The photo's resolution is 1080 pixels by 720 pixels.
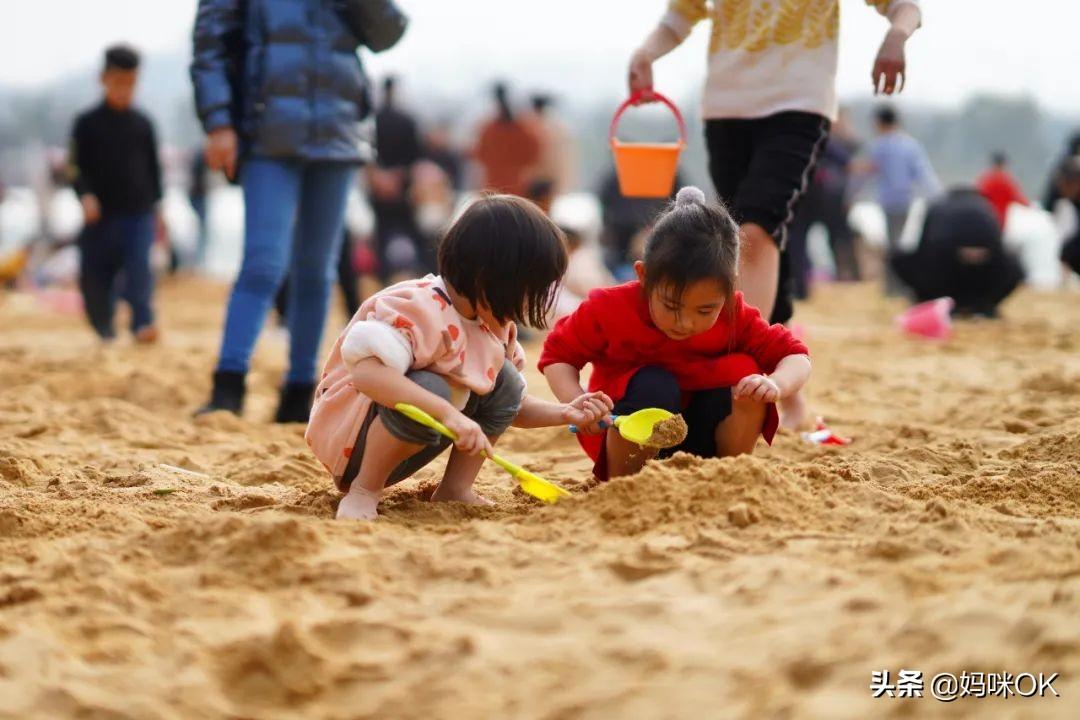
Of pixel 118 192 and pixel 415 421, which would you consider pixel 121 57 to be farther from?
pixel 415 421

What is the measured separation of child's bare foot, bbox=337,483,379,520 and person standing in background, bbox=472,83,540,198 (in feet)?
24.5

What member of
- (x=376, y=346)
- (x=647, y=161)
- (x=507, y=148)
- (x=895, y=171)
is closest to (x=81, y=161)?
(x=507, y=148)

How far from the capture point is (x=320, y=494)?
9.06ft

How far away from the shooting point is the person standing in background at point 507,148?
32.7 ft

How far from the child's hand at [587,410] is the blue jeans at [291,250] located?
164cm

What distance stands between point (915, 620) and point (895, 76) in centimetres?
194

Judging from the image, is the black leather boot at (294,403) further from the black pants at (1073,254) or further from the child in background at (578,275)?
the black pants at (1073,254)

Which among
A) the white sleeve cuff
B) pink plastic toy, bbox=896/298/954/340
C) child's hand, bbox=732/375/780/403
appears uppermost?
the white sleeve cuff

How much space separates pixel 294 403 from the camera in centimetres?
416

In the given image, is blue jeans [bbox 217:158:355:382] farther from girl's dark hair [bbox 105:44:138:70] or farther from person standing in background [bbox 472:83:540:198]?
person standing in background [bbox 472:83:540:198]

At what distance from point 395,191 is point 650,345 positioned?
316 inches

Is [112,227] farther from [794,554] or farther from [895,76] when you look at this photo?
[794,554]

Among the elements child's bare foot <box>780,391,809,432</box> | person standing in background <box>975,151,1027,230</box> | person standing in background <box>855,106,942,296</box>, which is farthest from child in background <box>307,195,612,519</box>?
person standing in background <box>975,151,1027,230</box>

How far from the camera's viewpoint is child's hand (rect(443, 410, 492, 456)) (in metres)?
2.42
